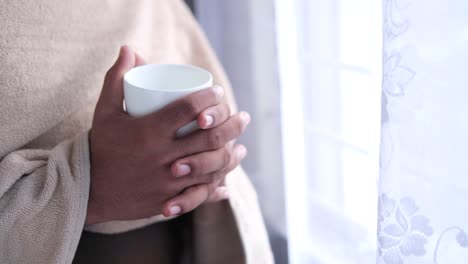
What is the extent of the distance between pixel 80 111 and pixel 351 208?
1.35ft

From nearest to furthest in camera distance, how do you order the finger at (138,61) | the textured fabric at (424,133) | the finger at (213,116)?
1. the textured fabric at (424,133)
2. the finger at (213,116)
3. the finger at (138,61)

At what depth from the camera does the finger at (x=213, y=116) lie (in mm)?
666

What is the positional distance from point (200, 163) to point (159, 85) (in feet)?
0.36

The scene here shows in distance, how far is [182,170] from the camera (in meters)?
0.70

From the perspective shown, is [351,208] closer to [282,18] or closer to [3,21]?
[282,18]

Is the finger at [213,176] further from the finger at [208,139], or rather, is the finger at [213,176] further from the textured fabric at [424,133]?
the textured fabric at [424,133]

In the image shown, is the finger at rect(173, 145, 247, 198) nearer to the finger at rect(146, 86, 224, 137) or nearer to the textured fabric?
the finger at rect(146, 86, 224, 137)

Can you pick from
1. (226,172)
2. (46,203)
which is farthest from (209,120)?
(46,203)

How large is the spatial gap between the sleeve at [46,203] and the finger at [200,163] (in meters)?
0.12

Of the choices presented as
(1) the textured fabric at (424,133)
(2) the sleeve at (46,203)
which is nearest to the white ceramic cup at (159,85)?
(2) the sleeve at (46,203)

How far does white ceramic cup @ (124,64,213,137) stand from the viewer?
2.17ft

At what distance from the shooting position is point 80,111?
0.84 metres

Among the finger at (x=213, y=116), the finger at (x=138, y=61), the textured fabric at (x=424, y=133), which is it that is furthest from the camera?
the finger at (x=138, y=61)

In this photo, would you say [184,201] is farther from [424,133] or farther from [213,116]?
[424,133]
